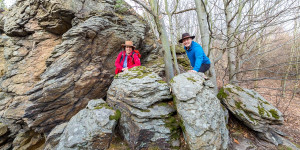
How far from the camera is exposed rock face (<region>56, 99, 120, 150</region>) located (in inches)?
154

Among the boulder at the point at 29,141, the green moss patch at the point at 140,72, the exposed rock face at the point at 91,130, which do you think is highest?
the green moss patch at the point at 140,72

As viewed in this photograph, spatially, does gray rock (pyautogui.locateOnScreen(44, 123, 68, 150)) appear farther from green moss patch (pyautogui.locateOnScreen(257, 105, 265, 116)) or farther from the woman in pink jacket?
green moss patch (pyautogui.locateOnScreen(257, 105, 265, 116))

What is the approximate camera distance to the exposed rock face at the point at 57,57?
5.88 meters

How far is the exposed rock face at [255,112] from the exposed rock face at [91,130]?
16.0 ft

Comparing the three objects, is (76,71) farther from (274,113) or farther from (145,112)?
(274,113)

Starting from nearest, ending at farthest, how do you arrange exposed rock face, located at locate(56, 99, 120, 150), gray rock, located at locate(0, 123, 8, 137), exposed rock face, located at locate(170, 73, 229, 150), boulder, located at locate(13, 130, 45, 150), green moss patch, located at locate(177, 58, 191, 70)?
1. exposed rock face, located at locate(170, 73, 229, 150)
2. exposed rock face, located at locate(56, 99, 120, 150)
3. boulder, located at locate(13, 130, 45, 150)
4. gray rock, located at locate(0, 123, 8, 137)
5. green moss patch, located at locate(177, 58, 191, 70)

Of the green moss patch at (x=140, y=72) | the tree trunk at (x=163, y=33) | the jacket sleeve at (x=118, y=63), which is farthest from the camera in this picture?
the jacket sleeve at (x=118, y=63)


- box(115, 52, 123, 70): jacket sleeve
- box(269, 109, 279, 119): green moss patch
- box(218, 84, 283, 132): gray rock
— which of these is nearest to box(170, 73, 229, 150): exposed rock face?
box(218, 84, 283, 132): gray rock

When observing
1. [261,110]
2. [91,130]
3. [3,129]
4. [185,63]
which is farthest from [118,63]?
[3,129]

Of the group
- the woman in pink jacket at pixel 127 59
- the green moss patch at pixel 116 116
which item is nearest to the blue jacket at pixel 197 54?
the woman in pink jacket at pixel 127 59

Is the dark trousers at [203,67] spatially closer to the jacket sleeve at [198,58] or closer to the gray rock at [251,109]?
the jacket sleeve at [198,58]

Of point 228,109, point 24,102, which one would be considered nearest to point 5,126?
point 24,102

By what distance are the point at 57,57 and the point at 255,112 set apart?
9.56 m

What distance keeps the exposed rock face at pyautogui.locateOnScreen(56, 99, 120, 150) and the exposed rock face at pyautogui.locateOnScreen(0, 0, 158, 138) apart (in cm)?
233
